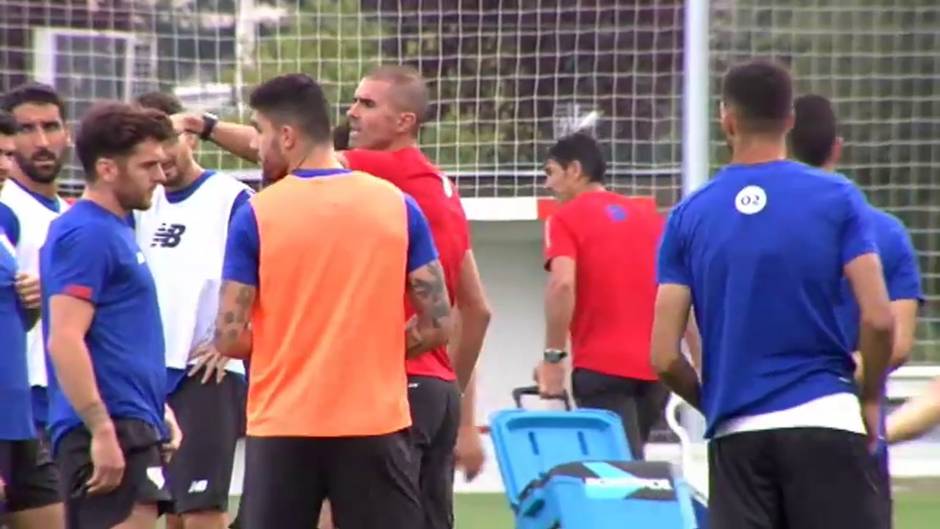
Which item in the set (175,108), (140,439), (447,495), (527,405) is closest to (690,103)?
(527,405)

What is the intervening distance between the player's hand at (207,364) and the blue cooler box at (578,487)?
1043 millimetres

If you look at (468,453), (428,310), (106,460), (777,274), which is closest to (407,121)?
(428,310)

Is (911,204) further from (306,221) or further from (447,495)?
(306,221)

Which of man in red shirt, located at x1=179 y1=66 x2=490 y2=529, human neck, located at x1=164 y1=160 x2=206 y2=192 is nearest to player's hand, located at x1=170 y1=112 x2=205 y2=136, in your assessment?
human neck, located at x1=164 y1=160 x2=206 y2=192

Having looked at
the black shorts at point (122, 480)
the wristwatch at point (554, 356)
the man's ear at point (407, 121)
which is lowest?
the wristwatch at point (554, 356)

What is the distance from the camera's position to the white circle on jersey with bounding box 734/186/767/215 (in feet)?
18.0

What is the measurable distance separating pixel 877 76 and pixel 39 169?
609 cm

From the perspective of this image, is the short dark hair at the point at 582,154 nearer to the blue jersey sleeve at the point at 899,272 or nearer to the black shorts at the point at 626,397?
the black shorts at the point at 626,397

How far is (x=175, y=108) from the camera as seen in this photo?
338 inches

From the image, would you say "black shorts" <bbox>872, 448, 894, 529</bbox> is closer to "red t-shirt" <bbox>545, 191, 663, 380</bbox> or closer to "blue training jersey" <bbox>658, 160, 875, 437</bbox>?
"blue training jersey" <bbox>658, 160, 875, 437</bbox>

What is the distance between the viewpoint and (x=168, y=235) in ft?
26.3

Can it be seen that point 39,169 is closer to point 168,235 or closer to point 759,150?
point 168,235

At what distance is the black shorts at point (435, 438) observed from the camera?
6957 mm

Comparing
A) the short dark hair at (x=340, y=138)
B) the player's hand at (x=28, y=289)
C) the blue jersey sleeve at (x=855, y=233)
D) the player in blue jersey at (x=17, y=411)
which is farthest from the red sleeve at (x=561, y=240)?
the blue jersey sleeve at (x=855, y=233)
